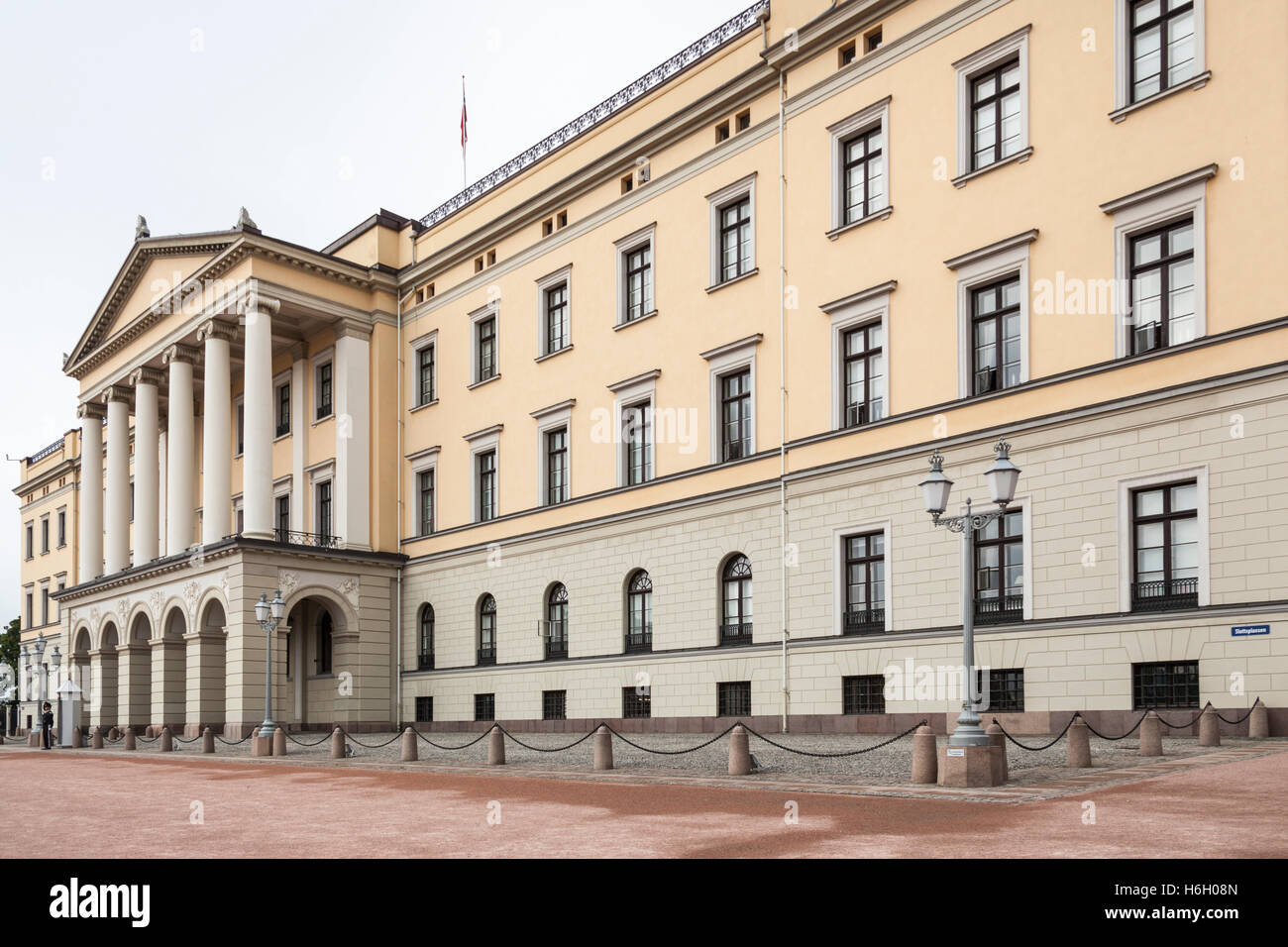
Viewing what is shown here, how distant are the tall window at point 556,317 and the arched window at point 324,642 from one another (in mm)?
15072

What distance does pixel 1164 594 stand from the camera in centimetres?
2183

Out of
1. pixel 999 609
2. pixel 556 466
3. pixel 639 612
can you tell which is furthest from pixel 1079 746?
pixel 556 466

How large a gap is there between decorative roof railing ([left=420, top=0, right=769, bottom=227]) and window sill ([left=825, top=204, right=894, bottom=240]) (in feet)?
22.3

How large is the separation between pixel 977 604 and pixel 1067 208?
8530mm

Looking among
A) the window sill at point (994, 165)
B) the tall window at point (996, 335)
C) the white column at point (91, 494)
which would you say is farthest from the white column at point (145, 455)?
the tall window at point (996, 335)

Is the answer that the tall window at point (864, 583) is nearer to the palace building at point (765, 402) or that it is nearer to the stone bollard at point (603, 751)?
the palace building at point (765, 402)

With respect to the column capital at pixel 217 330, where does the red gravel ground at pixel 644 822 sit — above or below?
below

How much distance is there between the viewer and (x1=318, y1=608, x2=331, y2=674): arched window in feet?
150

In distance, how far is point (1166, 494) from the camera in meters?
22.1

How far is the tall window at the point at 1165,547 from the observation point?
70.8ft

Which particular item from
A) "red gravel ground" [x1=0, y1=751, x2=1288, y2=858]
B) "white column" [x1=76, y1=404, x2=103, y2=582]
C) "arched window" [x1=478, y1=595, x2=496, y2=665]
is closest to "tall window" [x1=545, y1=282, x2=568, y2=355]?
"arched window" [x1=478, y1=595, x2=496, y2=665]

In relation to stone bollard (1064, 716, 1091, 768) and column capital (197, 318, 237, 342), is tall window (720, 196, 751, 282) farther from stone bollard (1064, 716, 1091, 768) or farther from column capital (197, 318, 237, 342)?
A: column capital (197, 318, 237, 342)

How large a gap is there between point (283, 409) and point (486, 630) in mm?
14791

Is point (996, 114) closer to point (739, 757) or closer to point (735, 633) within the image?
point (735, 633)
